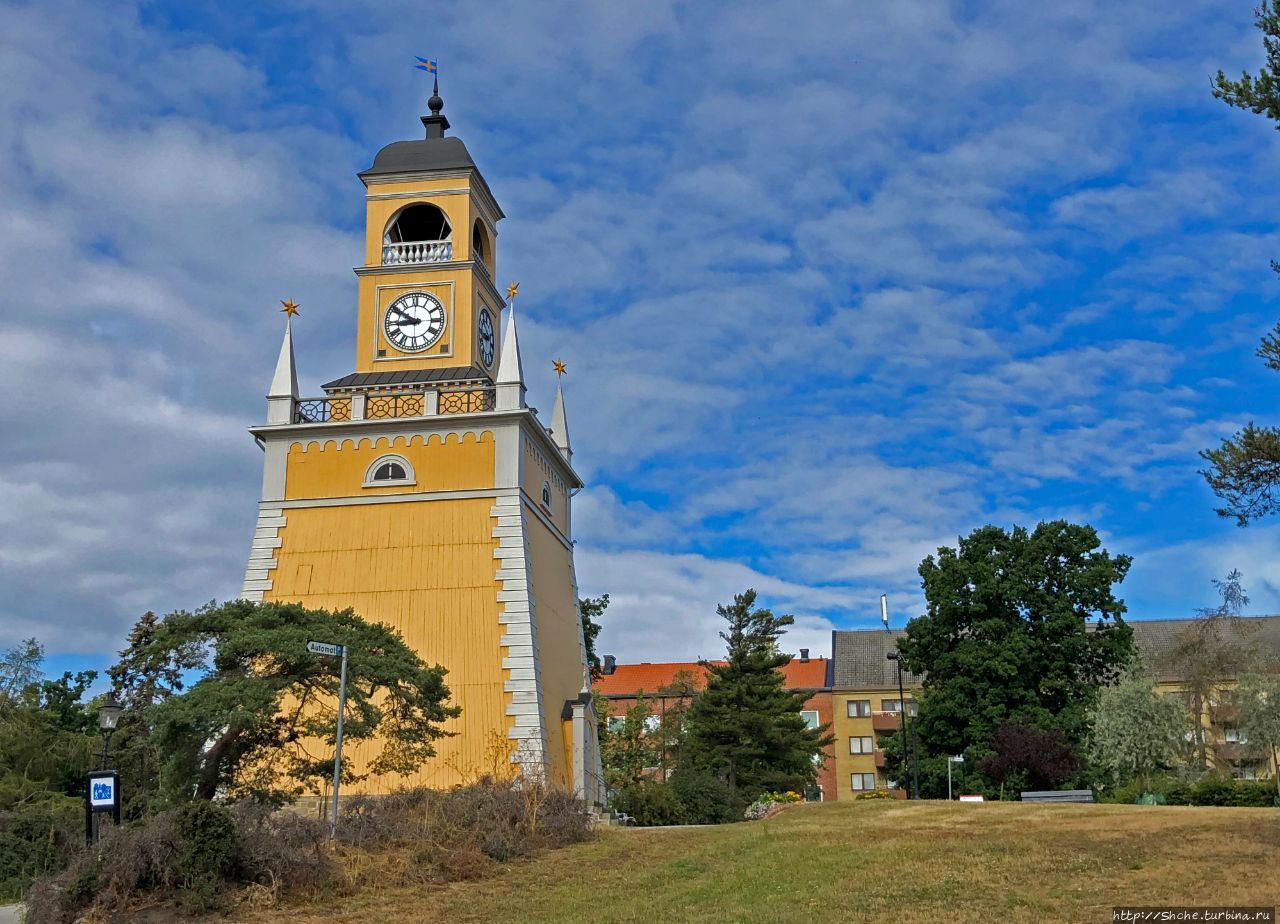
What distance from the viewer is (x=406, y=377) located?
34.9 m

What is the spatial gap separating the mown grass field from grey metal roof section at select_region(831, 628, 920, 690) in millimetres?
57605

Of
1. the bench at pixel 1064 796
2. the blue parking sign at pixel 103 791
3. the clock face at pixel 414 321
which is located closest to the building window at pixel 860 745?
the bench at pixel 1064 796

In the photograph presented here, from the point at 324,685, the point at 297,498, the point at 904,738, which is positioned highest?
the point at 297,498

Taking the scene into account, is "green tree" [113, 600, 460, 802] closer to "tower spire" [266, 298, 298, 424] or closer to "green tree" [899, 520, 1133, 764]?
"tower spire" [266, 298, 298, 424]

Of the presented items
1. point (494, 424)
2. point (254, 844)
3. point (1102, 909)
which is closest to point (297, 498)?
point (494, 424)

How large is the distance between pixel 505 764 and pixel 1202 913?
55.9 feet

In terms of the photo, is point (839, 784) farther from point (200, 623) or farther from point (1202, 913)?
point (1202, 913)

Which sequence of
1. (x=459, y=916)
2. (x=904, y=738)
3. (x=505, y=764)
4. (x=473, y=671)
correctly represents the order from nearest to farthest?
(x=459, y=916) → (x=505, y=764) → (x=473, y=671) → (x=904, y=738)

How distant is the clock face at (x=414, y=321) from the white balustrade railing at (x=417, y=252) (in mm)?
1030

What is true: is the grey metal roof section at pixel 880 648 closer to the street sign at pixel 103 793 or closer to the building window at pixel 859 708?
the building window at pixel 859 708

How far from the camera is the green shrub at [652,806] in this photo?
31438 millimetres

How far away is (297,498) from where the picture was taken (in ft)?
109

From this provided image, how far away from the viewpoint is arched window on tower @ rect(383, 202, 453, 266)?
1451 inches

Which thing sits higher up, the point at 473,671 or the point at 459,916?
the point at 473,671
